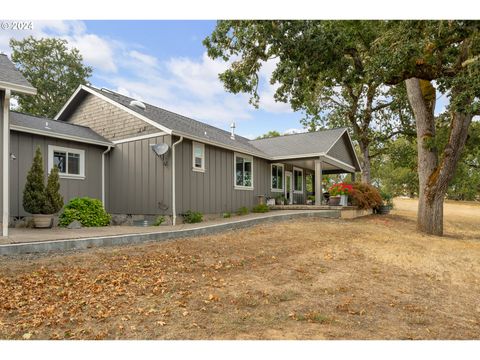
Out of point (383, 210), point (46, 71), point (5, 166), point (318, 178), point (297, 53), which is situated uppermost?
point (46, 71)

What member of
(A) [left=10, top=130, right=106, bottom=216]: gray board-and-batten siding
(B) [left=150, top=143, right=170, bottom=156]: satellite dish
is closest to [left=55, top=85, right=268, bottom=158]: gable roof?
(B) [left=150, top=143, right=170, bottom=156]: satellite dish

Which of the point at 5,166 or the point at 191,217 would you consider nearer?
the point at 5,166

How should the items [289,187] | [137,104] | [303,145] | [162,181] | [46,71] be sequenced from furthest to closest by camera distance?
[46,71]
[289,187]
[303,145]
[137,104]
[162,181]

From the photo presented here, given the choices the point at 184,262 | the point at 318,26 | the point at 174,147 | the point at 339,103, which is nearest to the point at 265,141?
the point at 339,103

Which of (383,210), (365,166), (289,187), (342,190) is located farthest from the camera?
(365,166)

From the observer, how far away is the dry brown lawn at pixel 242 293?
3182mm

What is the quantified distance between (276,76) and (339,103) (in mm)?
16518

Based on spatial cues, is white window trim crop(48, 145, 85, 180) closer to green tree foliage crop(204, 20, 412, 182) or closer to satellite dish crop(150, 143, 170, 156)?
satellite dish crop(150, 143, 170, 156)

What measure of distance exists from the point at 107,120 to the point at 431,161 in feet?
38.9

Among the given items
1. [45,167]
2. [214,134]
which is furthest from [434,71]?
[45,167]

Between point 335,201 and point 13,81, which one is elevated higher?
point 13,81

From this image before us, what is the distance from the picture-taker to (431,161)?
1092 centimetres

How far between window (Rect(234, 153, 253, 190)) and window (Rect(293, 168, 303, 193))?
5065 mm

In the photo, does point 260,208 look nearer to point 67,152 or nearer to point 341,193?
point 341,193
